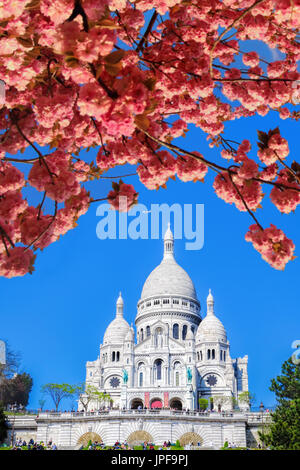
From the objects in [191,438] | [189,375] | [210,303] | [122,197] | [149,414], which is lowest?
[122,197]

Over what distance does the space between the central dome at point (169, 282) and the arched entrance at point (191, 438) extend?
36594 mm

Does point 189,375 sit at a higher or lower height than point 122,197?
higher

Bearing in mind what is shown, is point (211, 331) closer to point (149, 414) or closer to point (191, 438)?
point (191, 438)

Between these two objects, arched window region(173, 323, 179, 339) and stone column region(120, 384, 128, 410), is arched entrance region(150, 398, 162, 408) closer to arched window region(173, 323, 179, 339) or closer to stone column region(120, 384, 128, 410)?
stone column region(120, 384, 128, 410)

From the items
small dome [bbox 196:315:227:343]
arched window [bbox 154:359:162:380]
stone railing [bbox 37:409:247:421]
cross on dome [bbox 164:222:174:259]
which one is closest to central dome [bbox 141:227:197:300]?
cross on dome [bbox 164:222:174:259]

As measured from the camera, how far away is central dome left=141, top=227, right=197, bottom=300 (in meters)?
83.0

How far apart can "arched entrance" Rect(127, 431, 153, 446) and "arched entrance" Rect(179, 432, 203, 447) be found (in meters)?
2.99

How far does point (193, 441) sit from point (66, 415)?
41.9 ft

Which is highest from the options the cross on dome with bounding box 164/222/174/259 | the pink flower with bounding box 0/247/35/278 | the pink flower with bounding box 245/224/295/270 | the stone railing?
the cross on dome with bounding box 164/222/174/259

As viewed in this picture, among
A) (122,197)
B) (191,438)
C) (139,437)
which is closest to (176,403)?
(191,438)

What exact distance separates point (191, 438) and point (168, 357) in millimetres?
21784

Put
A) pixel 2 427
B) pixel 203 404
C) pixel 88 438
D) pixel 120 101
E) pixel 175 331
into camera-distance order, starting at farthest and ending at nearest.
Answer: pixel 175 331
pixel 203 404
pixel 2 427
pixel 88 438
pixel 120 101

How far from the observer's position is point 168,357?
68.0 m

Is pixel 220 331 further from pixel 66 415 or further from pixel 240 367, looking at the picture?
pixel 66 415
